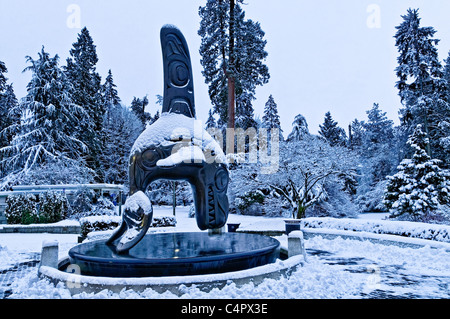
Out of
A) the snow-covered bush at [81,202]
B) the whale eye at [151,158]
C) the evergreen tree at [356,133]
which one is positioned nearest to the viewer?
the whale eye at [151,158]

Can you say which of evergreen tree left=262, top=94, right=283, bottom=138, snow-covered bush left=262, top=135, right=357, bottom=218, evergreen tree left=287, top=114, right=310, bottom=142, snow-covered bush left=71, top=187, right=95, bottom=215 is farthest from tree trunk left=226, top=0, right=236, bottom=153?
evergreen tree left=262, top=94, right=283, bottom=138

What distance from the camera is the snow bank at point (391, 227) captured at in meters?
9.62

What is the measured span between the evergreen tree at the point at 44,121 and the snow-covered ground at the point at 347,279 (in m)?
14.1

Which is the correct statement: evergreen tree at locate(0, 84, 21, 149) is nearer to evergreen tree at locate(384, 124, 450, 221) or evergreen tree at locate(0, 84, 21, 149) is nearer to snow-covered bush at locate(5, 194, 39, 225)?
snow-covered bush at locate(5, 194, 39, 225)

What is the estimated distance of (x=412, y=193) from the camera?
17.1 meters

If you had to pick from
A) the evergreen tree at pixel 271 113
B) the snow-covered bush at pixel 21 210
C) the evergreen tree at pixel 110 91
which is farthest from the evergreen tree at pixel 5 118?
the evergreen tree at pixel 271 113

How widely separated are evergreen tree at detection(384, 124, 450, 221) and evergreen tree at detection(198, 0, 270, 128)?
1035 cm

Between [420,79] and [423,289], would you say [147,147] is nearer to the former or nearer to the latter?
[423,289]

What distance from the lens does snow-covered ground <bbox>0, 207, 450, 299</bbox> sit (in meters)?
5.23

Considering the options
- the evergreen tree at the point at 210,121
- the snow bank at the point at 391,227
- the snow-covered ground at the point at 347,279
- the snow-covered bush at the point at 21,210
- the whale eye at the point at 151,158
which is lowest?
the snow-covered ground at the point at 347,279

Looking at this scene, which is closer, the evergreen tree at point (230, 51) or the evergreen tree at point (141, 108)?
the evergreen tree at point (230, 51)

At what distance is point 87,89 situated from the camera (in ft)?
104

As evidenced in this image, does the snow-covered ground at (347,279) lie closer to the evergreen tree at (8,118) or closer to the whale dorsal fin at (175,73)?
the whale dorsal fin at (175,73)
